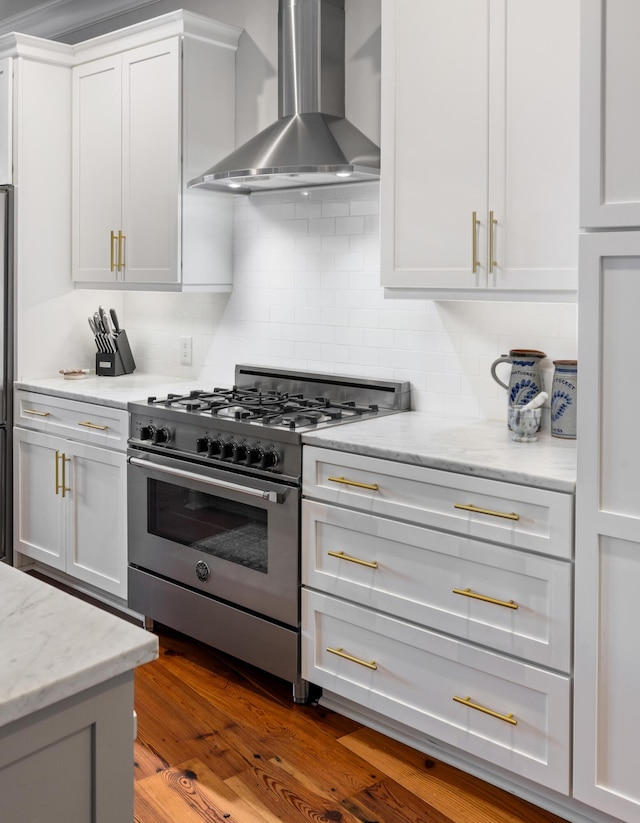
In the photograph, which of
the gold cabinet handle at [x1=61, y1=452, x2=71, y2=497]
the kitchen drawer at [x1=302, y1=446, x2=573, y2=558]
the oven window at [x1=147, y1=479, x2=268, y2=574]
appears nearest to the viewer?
the kitchen drawer at [x1=302, y1=446, x2=573, y2=558]

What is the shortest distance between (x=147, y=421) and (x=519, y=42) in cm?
195

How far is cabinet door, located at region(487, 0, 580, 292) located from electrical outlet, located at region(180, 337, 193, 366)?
2.01m

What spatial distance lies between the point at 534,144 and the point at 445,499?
1.08m

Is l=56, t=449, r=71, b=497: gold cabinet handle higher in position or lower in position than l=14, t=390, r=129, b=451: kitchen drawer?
lower

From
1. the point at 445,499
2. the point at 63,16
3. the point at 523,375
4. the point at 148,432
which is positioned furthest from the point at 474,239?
the point at 63,16

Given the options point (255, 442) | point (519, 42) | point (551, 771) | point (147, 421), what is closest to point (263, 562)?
point (255, 442)

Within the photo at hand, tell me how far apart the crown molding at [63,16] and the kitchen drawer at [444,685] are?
3.25 meters

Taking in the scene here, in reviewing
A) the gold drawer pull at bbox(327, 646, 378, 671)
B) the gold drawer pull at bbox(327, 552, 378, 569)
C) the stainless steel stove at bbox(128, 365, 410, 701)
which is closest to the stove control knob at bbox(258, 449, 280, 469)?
the stainless steel stove at bbox(128, 365, 410, 701)

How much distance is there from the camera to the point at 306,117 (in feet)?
10.7

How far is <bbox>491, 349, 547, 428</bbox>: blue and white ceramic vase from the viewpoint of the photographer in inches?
110

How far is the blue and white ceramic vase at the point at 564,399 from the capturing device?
2.71 metres

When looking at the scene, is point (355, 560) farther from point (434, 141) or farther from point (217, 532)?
point (434, 141)

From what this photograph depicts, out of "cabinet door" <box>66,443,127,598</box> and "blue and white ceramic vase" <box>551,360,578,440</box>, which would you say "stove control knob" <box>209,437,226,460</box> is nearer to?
"cabinet door" <box>66,443,127,598</box>

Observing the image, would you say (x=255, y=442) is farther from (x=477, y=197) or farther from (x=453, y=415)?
(x=477, y=197)
